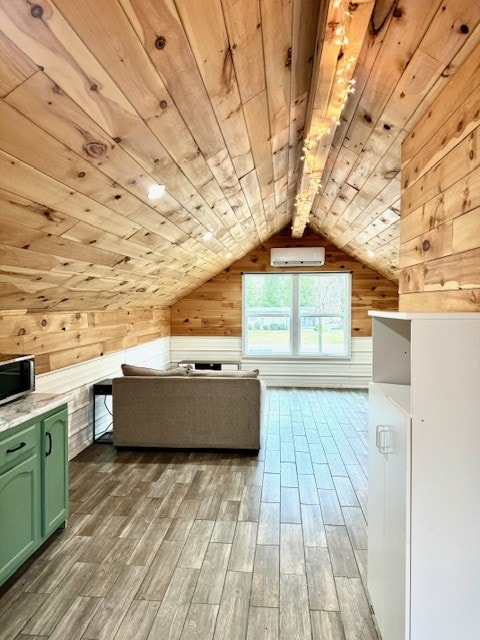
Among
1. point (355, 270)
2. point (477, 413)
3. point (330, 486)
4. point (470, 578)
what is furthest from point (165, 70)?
point (355, 270)

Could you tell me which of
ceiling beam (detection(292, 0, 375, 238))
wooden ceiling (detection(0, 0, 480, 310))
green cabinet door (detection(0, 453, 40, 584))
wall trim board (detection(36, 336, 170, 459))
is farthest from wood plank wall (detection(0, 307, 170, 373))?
ceiling beam (detection(292, 0, 375, 238))

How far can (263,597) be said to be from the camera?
199 cm

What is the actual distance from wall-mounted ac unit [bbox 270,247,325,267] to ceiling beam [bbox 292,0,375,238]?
13.2 ft

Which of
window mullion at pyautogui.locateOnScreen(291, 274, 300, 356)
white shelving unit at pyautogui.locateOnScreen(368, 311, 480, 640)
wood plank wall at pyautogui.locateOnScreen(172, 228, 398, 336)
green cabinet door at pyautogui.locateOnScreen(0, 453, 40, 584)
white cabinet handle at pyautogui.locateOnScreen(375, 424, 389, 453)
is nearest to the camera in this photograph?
white shelving unit at pyautogui.locateOnScreen(368, 311, 480, 640)

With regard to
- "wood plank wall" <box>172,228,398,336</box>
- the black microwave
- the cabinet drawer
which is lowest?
the cabinet drawer

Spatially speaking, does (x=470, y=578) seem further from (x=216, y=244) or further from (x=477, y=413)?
(x=216, y=244)

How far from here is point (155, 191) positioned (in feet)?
7.33

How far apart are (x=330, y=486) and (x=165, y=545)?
56.4 inches

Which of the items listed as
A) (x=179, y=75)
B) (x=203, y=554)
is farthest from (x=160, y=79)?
(x=203, y=554)

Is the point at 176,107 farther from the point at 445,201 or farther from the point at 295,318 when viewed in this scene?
the point at 295,318

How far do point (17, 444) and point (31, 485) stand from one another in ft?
0.97

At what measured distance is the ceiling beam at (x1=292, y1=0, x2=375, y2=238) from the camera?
50.5 inches

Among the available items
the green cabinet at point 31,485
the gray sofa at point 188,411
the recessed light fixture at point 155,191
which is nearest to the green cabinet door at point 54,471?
the green cabinet at point 31,485

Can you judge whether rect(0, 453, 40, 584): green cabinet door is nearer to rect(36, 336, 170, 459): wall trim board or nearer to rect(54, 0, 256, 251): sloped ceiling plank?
rect(36, 336, 170, 459): wall trim board
